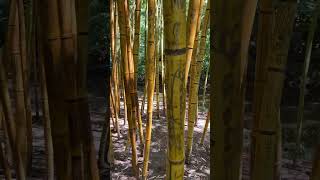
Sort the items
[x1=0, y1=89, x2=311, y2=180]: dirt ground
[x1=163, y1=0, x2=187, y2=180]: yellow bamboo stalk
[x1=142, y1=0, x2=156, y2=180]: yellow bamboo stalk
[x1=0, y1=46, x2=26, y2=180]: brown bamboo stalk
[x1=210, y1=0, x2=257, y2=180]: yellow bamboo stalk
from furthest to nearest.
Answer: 1. [x1=0, y1=89, x2=311, y2=180]: dirt ground
2. [x1=142, y1=0, x2=156, y2=180]: yellow bamboo stalk
3. [x1=0, y1=46, x2=26, y2=180]: brown bamboo stalk
4. [x1=163, y1=0, x2=187, y2=180]: yellow bamboo stalk
5. [x1=210, y1=0, x2=257, y2=180]: yellow bamboo stalk

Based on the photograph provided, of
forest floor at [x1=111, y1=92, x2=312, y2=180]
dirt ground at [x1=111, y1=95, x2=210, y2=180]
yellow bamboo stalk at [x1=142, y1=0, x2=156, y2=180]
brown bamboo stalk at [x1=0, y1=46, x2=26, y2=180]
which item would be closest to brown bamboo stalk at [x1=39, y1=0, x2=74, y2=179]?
brown bamboo stalk at [x1=0, y1=46, x2=26, y2=180]

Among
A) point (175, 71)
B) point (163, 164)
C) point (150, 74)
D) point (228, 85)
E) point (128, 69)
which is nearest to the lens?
point (228, 85)

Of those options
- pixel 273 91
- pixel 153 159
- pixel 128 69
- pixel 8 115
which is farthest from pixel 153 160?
pixel 273 91

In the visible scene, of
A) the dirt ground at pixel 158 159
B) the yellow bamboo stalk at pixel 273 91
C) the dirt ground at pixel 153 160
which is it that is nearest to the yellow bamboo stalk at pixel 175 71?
the yellow bamboo stalk at pixel 273 91

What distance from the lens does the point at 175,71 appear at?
67cm

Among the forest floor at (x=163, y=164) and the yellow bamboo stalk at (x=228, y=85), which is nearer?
the yellow bamboo stalk at (x=228, y=85)

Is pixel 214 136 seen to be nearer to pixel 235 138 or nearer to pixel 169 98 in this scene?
pixel 235 138

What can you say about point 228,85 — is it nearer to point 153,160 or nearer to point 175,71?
point 175,71

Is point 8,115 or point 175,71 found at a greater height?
point 175,71

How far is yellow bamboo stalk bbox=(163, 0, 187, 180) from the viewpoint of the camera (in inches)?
24.3

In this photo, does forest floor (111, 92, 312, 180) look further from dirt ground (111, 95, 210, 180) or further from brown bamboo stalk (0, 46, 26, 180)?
brown bamboo stalk (0, 46, 26, 180)

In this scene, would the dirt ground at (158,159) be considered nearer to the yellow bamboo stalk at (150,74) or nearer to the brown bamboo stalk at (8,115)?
the yellow bamboo stalk at (150,74)

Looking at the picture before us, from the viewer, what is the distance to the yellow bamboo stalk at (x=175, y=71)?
62cm

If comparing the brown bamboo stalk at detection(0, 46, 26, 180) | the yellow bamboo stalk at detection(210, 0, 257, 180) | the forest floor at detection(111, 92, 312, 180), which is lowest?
the forest floor at detection(111, 92, 312, 180)
